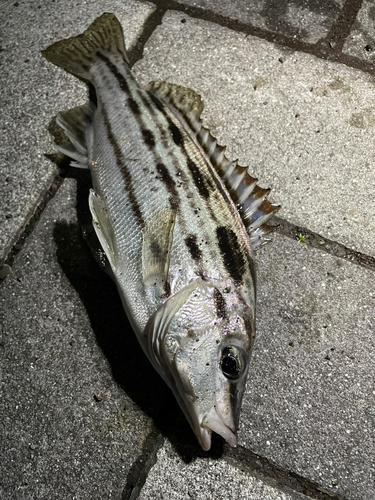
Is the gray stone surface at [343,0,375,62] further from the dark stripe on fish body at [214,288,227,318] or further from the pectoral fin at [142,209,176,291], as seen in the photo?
the dark stripe on fish body at [214,288,227,318]

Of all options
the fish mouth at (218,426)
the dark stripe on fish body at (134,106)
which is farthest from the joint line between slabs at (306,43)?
the fish mouth at (218,426)

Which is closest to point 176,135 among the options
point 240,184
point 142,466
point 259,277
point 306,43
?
point 240,184

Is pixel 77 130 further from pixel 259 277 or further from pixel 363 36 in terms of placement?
pixel 363 36

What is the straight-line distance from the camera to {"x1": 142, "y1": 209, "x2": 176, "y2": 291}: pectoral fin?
240 cm

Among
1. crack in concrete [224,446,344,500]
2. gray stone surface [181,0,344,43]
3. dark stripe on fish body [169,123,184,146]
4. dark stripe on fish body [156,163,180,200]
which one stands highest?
gray stone surface [181,0,344,43]

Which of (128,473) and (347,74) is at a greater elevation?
(347,74)

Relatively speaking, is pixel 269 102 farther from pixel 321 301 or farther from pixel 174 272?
pixel 174 272

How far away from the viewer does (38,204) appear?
3150 mm

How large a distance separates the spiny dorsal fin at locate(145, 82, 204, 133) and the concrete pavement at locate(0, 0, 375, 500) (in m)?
0.27

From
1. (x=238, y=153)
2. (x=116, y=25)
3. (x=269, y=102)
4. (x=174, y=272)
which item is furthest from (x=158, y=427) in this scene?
(x=116, y=25)

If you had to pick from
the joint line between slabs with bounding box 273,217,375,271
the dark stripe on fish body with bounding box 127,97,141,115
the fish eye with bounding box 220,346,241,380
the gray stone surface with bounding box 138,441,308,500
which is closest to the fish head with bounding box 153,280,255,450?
the fish eye with bounding box 220,346,241,380

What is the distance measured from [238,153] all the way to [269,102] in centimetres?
52

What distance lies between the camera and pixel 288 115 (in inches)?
138

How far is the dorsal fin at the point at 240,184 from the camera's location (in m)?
2.70
